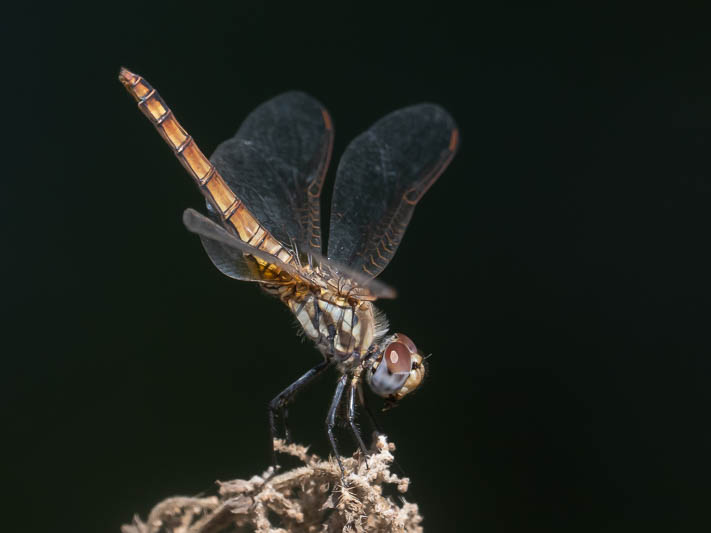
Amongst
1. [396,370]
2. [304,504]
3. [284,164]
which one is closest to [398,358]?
[396,370]

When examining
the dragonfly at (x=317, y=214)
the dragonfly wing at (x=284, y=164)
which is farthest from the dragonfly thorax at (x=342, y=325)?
the dragonfly wing at (x=284, y=164)

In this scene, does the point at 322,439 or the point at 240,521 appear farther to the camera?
the point at 322,439

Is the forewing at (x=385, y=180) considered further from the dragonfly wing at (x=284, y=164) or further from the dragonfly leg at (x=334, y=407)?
the dragonfly leg at (x=334, y=407)

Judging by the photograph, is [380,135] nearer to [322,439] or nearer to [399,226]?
[399,226]

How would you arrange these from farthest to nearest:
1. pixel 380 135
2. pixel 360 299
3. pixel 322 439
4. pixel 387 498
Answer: pixel 322 439 < pixel 380 135 < pixel 360 299 < pixel 387 498

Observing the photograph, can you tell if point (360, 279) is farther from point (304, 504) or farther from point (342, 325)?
point (304, 504)

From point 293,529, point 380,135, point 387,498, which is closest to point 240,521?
point 293,529
